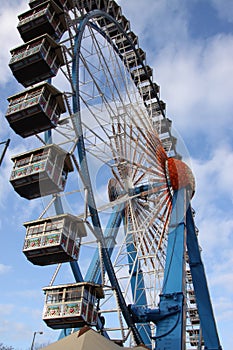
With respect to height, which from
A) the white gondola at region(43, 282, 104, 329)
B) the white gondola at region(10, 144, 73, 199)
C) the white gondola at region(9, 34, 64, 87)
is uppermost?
the white gondola at region(9, 34, 64, 87)

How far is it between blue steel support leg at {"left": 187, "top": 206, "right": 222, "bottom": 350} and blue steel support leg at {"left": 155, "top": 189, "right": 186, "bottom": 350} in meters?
2.28

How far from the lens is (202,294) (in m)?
14.4

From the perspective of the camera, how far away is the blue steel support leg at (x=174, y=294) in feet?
31.9

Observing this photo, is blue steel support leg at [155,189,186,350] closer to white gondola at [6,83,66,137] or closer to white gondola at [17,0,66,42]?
white gondola at [6,83,66,137]

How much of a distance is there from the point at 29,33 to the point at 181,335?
9.86 m

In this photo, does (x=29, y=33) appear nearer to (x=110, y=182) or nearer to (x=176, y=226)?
(x=110, y=182)

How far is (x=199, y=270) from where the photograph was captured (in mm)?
14539

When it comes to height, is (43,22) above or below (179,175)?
above

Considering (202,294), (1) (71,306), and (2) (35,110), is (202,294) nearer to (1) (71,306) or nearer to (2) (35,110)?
(1) (71,306)

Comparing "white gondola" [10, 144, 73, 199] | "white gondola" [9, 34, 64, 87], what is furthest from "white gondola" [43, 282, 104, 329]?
"white gondola" [9, 34, 64, 87]

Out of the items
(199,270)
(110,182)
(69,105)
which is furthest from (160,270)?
(69,105)

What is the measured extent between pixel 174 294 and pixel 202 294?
4589 mm

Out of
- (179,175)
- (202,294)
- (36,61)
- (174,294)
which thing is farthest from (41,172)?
(202,294)

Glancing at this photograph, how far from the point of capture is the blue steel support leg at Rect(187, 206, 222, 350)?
1431cm
